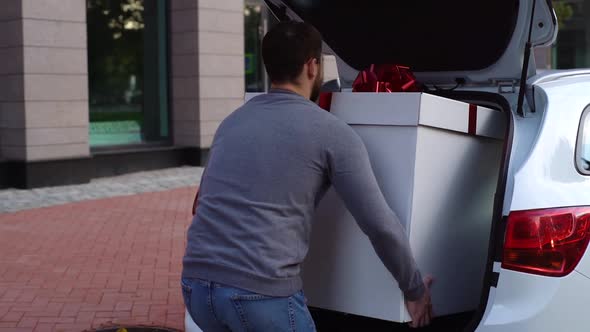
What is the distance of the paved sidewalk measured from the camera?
434 inches

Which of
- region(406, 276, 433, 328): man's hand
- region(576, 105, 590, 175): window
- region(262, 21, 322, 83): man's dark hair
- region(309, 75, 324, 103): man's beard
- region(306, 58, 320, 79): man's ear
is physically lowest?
region(406, 276, 433, 328): man's hand

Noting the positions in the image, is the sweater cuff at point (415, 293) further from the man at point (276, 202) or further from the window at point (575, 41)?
the window at point (575, 41)

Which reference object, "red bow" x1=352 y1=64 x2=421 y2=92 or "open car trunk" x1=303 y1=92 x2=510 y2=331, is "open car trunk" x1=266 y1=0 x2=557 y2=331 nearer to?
"open car trunk" x1=303 y1=92 x2=510 y2=331

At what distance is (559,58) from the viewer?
2450 cm

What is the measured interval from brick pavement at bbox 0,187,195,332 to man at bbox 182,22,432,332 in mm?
3175

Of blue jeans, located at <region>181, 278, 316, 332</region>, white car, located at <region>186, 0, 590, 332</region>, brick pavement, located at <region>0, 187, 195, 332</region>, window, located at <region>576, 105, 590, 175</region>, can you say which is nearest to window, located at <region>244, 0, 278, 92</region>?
brick pavement, located at <region>0, 187, 195, 332</region>

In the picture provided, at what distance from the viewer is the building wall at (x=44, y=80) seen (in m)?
11.9

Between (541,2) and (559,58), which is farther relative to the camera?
(559,58)

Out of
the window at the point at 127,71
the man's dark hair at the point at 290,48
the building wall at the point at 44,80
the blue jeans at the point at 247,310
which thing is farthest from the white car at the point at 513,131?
the window at the point at 127,71

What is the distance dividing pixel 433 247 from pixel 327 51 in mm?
1546

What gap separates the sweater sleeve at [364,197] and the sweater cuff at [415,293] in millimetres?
95

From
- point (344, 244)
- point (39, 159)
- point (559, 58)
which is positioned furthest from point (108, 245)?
point (559, 58)

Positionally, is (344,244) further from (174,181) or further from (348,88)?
(174,181)

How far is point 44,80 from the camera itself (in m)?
12.1
